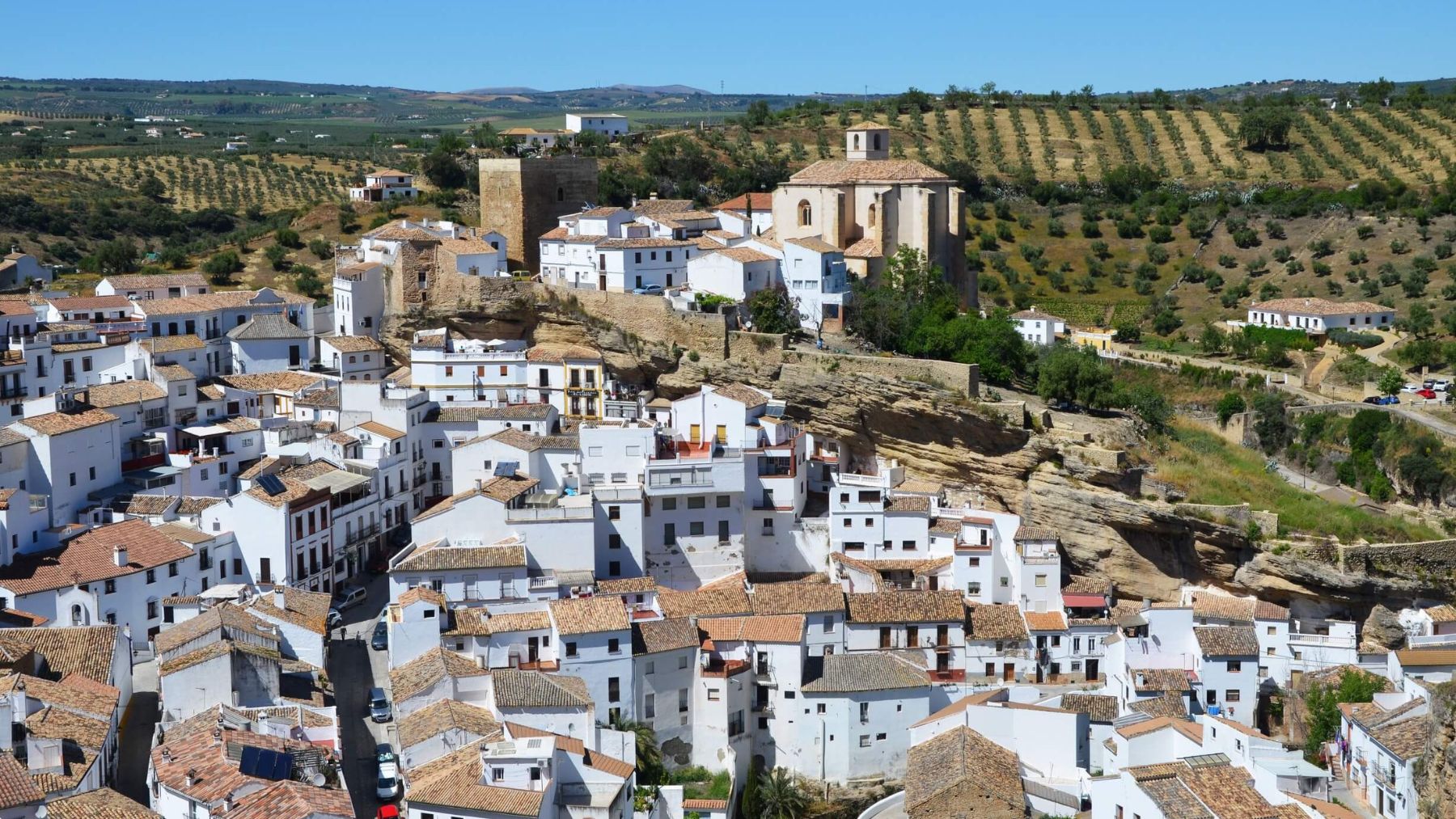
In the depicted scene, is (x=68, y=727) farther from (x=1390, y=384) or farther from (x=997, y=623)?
(x=1390, y=384)

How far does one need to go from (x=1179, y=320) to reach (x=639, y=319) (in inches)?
1000

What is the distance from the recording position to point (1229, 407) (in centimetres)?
4128

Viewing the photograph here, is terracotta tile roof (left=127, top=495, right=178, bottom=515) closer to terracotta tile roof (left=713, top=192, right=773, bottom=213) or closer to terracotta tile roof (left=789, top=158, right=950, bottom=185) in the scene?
terracotta tile roof (left=789, top=158, right=950, bottom=185)

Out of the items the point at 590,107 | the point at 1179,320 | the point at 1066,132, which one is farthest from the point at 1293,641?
the point at 590,107

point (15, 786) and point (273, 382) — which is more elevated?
point (273, 382)

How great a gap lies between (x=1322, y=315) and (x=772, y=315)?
23474 mm

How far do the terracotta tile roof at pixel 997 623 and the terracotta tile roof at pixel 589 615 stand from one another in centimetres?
673

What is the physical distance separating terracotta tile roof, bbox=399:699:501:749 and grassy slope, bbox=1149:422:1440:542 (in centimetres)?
1518

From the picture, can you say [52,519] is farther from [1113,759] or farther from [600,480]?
[1113,759]

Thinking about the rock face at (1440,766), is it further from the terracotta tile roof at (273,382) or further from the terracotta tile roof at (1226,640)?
the terracotta tile roof at (273,382)

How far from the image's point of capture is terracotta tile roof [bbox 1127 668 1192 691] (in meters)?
28.2

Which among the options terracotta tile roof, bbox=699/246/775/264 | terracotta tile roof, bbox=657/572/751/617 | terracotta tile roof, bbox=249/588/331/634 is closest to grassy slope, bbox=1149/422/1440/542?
terracotta tile roof, bbox=657/572/751/617

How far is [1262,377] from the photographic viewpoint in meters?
46.7

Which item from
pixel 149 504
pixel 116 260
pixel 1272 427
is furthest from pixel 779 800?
pixel 116 260
